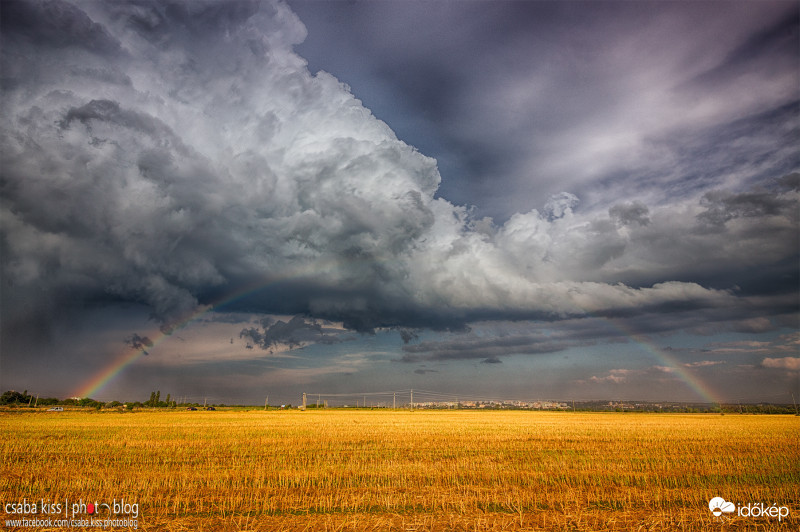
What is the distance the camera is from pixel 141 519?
1129 centimetres

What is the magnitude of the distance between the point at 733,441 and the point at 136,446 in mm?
42061

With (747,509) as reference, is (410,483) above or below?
below

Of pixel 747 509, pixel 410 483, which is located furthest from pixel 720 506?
pixel 410 483

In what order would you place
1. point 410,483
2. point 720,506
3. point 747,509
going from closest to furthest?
point 747,509 < point 720,506 < point 410,483

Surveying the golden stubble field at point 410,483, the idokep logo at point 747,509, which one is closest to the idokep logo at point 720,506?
the idokep logo at point 747,509

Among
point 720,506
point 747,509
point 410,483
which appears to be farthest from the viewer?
point 410,483

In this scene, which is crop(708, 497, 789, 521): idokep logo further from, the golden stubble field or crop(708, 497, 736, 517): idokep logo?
the golden stubble field

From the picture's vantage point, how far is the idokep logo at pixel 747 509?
40.1ft

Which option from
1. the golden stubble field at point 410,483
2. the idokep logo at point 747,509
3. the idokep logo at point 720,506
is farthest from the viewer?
the idokep logo at point 720,506

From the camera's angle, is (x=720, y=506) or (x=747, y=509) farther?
(x=720, y=506)

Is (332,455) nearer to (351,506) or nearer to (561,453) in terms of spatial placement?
(351,506)

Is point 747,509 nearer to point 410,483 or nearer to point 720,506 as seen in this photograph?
point 720,506

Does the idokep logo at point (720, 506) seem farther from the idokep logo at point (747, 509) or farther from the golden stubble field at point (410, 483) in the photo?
the golden stubble field at point (410, 483)

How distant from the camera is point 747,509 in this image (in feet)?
41.8
